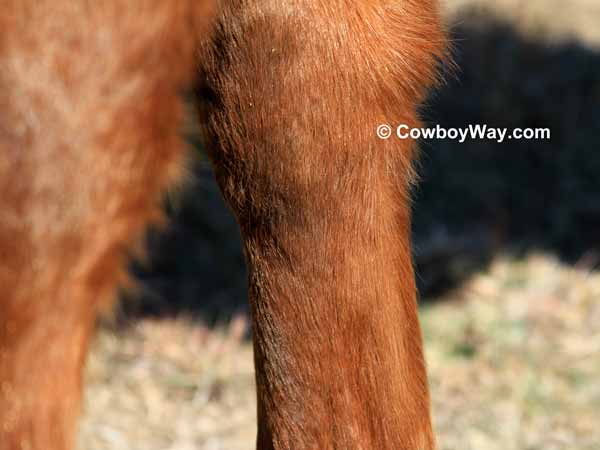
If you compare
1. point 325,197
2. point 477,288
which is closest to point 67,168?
point 325,197

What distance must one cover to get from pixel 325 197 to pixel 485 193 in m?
1.81

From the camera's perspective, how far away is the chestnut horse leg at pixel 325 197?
35.9 inches

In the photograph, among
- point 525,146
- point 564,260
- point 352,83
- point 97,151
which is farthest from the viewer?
point 525,146

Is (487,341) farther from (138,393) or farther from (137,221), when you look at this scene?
(137,221)

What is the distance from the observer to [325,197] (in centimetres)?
94

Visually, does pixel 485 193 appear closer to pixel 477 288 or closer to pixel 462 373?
pixel 477 288

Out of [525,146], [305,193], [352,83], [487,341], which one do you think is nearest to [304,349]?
[305,193]

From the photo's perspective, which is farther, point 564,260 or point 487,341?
point 564,260

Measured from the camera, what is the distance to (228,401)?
1999 millimetres

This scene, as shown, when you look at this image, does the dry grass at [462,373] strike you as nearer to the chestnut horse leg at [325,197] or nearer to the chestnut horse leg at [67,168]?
the chestnut horse leg at [325,197]

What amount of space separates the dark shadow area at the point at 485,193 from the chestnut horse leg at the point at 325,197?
1258 mm

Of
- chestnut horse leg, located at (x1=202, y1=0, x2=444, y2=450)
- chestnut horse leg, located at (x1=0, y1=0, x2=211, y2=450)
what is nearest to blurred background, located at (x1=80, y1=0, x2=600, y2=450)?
chestnut horse leg, located at (x1=202, y1=0, x2=444, y2=450)

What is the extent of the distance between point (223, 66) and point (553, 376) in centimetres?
130

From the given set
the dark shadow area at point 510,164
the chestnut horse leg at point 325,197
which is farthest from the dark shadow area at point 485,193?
the chestnut horse leg at point 325,197
